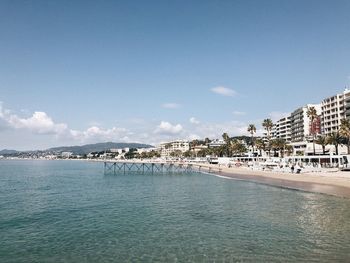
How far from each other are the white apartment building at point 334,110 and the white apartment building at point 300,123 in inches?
404

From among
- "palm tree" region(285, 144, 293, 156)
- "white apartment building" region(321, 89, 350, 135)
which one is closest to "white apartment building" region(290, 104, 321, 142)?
"white apartment building" region(321, 89, 350, 135)

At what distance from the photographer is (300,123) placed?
179375 mm

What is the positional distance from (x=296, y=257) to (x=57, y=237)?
59.5 feet

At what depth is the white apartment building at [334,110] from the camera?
450 feet

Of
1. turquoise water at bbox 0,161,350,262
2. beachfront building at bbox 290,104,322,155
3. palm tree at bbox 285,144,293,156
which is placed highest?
beachfront building at bbox 290,104,322,155

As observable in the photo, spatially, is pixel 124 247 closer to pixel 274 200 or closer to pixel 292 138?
pixel 274 200

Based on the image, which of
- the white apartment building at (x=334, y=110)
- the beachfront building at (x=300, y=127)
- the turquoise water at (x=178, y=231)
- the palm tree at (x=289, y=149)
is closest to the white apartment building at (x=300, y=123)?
the beachfront building at (x=300, y=127)

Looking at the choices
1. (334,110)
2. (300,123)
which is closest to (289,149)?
(334,110)

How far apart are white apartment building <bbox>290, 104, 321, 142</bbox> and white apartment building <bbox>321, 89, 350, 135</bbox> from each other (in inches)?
404

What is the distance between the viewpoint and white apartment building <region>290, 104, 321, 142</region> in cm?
17110

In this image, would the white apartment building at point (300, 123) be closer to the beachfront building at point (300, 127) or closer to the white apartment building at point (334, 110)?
the beachfront building at point (300, 127)

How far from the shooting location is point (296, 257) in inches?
900

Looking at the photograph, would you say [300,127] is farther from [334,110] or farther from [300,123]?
[334,110]

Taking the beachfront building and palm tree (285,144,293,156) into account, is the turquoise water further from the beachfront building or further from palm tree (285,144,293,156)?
the beachfront building
